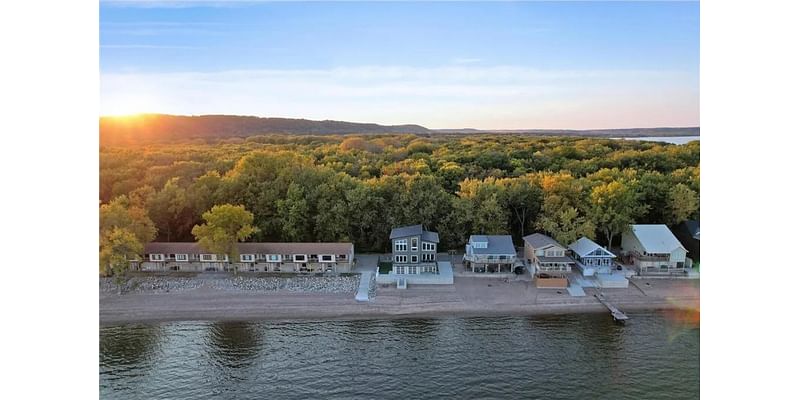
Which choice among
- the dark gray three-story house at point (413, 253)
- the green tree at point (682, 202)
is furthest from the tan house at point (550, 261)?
the green tree at point (682, 202)

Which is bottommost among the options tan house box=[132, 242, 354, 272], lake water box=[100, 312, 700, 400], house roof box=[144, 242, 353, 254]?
lake water box=[100, 312, 700, 400]

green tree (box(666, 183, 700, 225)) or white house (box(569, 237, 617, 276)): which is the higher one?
green tree (box(666, 183, 700, 225))

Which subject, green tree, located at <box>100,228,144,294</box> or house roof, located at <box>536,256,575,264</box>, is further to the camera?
house roof, located at <box>536,256,575,264</box>

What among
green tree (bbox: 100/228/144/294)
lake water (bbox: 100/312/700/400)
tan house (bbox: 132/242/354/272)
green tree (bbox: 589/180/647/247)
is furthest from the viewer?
green tree (bbox: 589/180/647/247)

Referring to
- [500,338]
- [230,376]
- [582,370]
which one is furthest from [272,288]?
[582,370]

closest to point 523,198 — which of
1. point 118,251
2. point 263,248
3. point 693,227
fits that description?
point 693,227

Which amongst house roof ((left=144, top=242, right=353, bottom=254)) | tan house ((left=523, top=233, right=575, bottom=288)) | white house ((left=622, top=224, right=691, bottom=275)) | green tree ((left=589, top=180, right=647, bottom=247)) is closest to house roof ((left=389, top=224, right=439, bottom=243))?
house roof ((left=144, top=242, right=353, bottom=254))

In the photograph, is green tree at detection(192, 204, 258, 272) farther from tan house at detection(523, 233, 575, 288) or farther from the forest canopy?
tan house at detection(523, 233, 575, 288)

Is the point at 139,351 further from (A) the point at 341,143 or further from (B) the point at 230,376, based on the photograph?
(A) the point at 341,143
